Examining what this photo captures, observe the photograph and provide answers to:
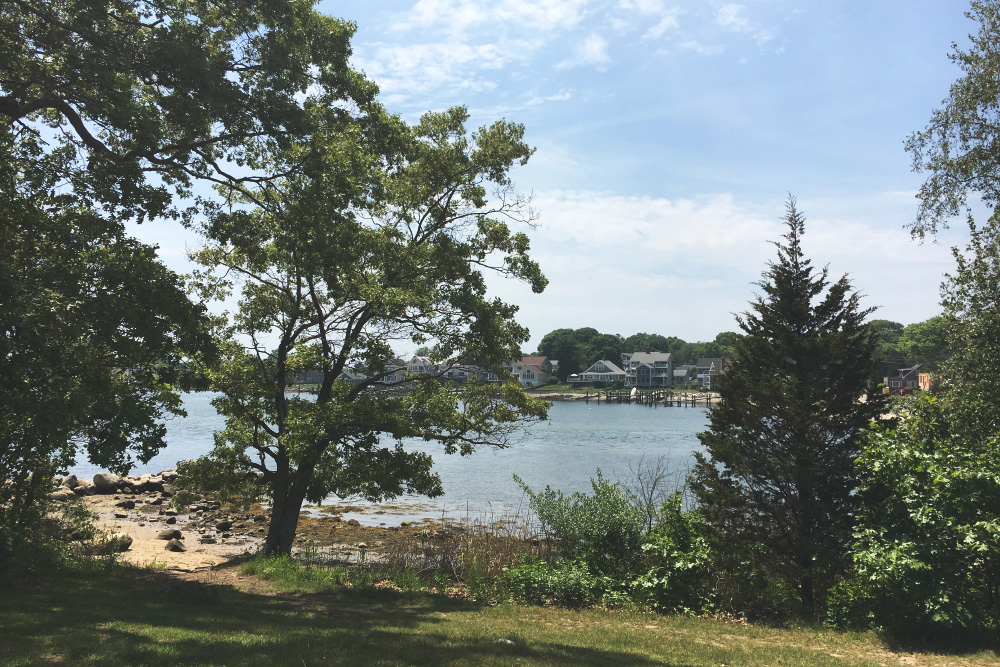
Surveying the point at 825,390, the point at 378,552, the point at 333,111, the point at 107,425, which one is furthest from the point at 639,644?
the point at 378,552

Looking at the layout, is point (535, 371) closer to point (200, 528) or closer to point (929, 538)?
point (200, 528)

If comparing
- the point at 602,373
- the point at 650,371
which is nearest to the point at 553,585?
the point at 650,371

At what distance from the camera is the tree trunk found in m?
15.8

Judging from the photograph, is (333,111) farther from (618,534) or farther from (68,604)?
(618,534)

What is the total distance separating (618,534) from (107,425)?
10052 millimetres

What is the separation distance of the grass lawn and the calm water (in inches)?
238

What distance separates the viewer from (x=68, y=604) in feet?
31.0

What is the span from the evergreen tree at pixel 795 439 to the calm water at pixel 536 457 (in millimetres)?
2702

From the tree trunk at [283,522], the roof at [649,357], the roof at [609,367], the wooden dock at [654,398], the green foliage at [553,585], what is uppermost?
the roof at [649,357]

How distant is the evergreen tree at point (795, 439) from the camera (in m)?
12.5

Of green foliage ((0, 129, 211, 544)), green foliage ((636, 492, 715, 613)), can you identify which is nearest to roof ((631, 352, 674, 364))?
green foliage ((636, 492, 715, 613))

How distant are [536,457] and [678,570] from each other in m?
32.8

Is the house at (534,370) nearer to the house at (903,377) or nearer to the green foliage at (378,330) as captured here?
the house at (903,377)

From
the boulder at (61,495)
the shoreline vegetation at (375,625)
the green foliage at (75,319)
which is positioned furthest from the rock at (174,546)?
the green foliage at (75,319)
